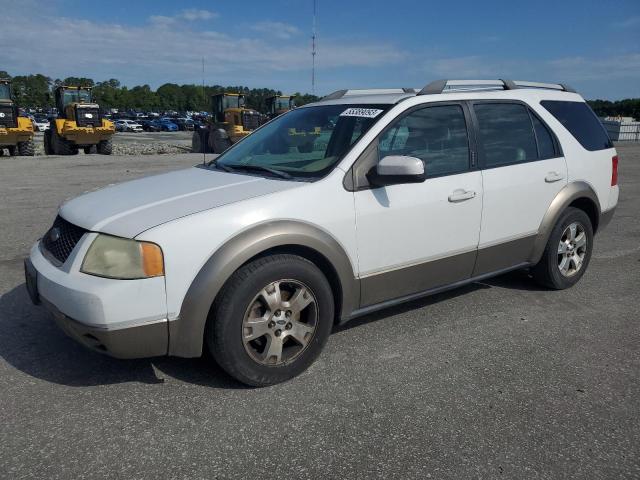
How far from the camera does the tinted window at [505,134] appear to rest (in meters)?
4.12

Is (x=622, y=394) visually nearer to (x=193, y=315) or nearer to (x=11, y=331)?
(x=193, y=315)

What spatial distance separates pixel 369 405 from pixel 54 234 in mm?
2087

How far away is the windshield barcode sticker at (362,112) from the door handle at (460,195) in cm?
76

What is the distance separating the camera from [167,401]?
3.00 meters

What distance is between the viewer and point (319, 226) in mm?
3211

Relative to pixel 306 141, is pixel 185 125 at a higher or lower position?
higher

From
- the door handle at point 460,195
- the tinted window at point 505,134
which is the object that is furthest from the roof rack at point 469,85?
the door handle at point 460,195

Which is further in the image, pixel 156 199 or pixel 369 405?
pixel 156 199

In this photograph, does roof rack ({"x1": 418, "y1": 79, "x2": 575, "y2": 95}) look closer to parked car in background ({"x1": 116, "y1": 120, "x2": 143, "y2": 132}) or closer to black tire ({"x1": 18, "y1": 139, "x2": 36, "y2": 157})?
black tire ({"x1": 18, "y1": 139, "x2": 36, "y2": 157})

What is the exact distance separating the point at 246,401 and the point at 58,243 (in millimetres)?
1415

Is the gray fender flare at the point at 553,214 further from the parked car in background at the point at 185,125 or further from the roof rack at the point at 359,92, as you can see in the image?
the parked car in background at the point at 185,125

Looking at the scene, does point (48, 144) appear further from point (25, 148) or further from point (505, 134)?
point (505, 134)

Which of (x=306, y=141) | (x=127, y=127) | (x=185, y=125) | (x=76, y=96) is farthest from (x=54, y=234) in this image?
(x=185, y=125)

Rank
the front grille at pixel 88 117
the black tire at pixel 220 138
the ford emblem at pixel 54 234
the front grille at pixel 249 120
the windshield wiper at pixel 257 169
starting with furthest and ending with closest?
1. the front grille at pixel 249 120
2. the front grille at pixel 88 117
3. the black tire at pixel 220 138
4. the windshield wiper at pixel 257 169
5. the ford emblem at pixel 54 234
